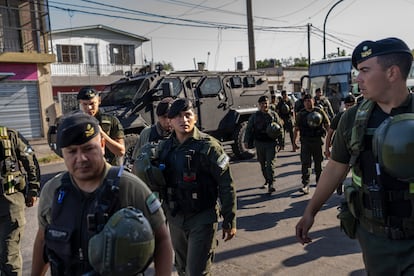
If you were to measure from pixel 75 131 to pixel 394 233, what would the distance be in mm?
1709

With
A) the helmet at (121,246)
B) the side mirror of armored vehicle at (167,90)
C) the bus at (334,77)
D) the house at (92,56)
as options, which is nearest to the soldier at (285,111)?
the bus at (334,77)

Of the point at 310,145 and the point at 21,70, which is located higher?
the point at 21,70

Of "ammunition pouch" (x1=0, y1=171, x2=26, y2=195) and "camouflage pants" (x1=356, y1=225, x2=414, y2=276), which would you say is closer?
"camouflage pants" (x1=356, y1=225, x2=414, y2=276)

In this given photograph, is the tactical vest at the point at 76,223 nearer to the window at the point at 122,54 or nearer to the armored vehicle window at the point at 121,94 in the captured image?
the armored vehicle window at the point at 121,94

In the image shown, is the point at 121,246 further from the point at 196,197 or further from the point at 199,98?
the point at 199,98

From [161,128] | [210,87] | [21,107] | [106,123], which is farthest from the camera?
[21,107]

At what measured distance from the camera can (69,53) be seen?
2881 cm

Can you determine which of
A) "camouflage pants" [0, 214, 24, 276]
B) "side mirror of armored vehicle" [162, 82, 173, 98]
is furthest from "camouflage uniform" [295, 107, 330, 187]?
"camouflage pants" [0, 214, 24, 276]

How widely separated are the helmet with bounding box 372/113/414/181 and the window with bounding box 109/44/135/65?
30.1 metres

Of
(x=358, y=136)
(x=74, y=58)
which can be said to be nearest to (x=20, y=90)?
(x=74, y=58)

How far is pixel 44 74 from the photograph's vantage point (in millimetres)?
16781

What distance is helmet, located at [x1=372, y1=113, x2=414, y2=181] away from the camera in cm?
185

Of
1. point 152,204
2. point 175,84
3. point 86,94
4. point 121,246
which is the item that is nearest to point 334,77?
point 175,84

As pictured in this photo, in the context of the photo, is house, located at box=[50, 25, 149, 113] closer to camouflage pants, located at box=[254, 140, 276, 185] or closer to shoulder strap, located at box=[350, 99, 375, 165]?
camouflage pants, located at box=[254, 140, 276, 185]
